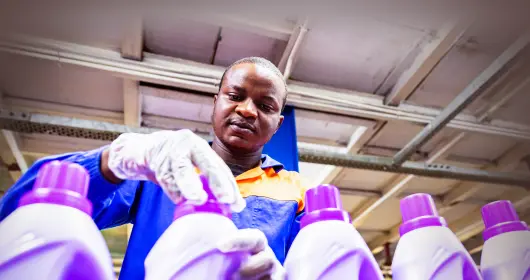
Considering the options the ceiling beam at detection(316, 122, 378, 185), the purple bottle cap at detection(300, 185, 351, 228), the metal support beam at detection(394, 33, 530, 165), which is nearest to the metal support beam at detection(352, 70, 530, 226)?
the metal support beam at detection(394, 33, 530, 165)

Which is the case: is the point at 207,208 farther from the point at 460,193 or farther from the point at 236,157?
the point at 460,193

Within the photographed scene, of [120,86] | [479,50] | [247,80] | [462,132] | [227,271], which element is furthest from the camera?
[462,132]

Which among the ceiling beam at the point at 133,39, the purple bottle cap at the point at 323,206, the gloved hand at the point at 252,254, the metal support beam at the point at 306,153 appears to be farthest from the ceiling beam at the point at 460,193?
the gloved hand at the point at 252,254

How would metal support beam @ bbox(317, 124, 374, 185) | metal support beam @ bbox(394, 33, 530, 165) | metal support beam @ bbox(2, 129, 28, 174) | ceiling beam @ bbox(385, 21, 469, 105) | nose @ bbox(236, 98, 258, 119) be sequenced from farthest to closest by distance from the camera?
metal support beam @ bbox(317, 124, 374, 185), metal support beam @ bbox(2, 129, 28, 174), ceiling beam @ bbox(385, 21, 469, 105), metal support beam @ bbox(394, 33, 530, 165), nose @ bbox(236, 98, 258, 119)

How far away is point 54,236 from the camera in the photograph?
370mm

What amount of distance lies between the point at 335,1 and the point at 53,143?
2.59 meters

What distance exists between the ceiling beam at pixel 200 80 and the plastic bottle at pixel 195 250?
1.76m

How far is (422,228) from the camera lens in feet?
1.82

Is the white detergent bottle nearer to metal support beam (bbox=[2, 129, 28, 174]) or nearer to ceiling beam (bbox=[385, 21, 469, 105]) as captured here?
ceiling beam (bbox=[385, 21, 469, 105])

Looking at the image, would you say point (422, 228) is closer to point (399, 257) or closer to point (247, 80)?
point (399, 257)

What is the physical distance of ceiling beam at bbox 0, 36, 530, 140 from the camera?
194 cm

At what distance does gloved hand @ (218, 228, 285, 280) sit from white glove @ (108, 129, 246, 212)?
0.06 m

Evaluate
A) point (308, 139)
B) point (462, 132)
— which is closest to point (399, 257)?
point (308, 139)

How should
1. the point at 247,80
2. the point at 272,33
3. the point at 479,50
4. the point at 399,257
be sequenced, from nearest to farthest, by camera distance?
the point at 399,257 < the point at 247,80 < the point at 272,33 < the point at 479,50
